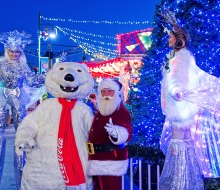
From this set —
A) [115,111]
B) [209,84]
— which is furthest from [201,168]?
[115,111]

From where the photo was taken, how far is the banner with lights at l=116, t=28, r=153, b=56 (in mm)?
15156

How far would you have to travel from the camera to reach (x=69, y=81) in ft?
13.2

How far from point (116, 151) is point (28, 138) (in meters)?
0.84

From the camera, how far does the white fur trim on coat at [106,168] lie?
12.4 ft

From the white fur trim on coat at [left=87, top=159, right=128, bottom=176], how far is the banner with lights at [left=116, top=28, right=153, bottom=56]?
11.5 meters

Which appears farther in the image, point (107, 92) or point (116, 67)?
point (116, 67)

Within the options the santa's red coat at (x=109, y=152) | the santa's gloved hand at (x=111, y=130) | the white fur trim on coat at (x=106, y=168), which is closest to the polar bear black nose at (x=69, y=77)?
the santa's red coat at (x=109, y=152)

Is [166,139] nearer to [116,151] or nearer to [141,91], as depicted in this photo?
[116,151]

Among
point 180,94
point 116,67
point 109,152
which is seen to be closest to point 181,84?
point 180,94

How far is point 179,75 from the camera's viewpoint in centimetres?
397

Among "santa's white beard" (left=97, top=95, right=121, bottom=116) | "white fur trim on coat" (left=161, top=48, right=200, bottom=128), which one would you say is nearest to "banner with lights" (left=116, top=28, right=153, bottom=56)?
"white fur trim on coat" (left=161, top=48, right=200, bottom=128)

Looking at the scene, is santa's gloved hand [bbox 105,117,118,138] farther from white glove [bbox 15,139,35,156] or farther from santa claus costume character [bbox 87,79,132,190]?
white glove [bbox 15,139,35,156]

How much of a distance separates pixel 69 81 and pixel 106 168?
0.93 meters

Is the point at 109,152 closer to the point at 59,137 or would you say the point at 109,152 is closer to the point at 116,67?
the point at 59,137
